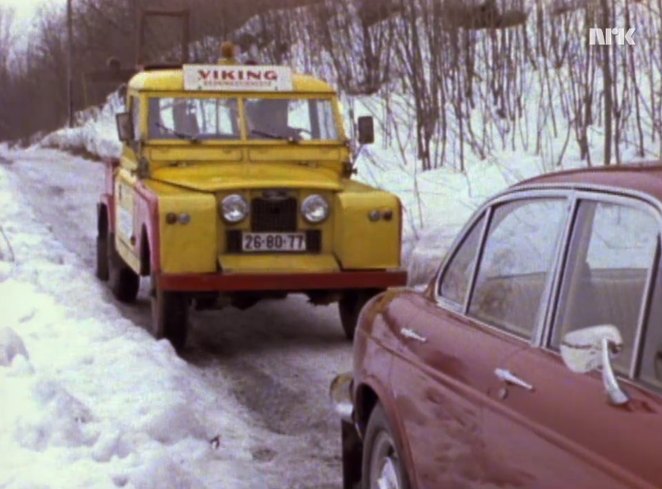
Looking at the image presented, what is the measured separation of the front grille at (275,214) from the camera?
31.5 feet

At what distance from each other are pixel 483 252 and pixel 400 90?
16999 mm

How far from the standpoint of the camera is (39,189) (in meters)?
24.5

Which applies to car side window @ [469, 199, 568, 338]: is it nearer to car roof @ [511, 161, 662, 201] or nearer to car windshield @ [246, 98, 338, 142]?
car roof @ [511, 161, 662, 201]

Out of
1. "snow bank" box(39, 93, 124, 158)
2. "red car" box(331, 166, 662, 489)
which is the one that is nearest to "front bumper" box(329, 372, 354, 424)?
"red car" box(331, 166, 662, 489)

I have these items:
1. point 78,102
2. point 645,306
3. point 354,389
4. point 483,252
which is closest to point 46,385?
point 354,389

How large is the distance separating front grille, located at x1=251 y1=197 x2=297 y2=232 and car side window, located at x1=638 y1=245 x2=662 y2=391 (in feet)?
20.8

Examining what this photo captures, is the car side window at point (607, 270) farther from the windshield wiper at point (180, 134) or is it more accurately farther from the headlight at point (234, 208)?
the windshield wiper at point (180, 134)

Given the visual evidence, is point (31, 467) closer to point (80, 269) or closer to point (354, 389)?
point (354, 389)

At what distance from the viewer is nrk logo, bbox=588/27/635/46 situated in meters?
15.6

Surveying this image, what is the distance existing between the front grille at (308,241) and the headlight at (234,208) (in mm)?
100

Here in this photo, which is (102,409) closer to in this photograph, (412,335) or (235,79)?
(412,335)

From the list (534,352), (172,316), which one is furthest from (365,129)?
(534,352)

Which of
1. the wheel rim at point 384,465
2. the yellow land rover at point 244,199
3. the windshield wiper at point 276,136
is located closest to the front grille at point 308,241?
the yellow land rover at point 244,199

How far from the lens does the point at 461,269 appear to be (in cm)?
487
